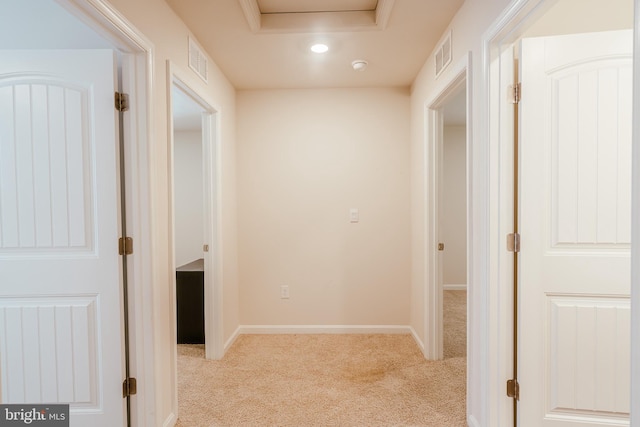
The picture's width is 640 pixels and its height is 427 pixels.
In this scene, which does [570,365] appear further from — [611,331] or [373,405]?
[373,405]

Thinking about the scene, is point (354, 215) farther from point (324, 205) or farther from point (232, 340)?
point (232, 340)

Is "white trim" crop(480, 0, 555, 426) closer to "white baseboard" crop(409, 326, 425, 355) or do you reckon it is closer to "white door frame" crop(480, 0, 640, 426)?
"white door frame" crop(480, 0, 640, 426)

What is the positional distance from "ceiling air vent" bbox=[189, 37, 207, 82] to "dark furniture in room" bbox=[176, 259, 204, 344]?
173 centimetres

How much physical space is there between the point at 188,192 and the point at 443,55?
402cm

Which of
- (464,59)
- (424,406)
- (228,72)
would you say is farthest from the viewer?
(228,72)

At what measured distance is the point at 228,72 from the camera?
116 inches

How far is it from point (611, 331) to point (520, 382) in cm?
49

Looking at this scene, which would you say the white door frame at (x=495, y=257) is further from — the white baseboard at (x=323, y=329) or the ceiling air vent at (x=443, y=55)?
the white baseboard at (x=323, y=329)

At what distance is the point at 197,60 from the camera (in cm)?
236

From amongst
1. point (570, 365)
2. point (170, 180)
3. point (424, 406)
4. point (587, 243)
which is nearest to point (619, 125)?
point (587, 243)

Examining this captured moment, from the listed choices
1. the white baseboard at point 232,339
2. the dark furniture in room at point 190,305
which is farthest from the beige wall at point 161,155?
the dark furniture in room at point 190,305

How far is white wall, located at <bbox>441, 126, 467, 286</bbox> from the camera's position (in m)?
5.19

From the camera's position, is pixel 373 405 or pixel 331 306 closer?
pixel 373 405

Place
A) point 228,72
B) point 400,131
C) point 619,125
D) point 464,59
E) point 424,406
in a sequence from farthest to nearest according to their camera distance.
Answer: point 400,131 → point 228,72 → point 424,406 → point 464,59 → point 619,125
